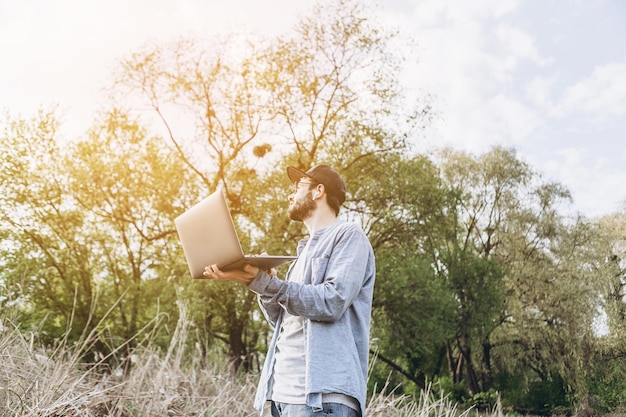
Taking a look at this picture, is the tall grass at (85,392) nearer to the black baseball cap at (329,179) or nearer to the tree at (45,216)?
the black baseball cap at (329,179)

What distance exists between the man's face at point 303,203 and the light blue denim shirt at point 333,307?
0.17 m

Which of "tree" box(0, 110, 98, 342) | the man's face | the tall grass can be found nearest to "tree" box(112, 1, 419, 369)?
"tree" box(0, 110, 98, 342)

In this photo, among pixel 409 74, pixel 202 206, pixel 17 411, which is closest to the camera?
pixel 202 206

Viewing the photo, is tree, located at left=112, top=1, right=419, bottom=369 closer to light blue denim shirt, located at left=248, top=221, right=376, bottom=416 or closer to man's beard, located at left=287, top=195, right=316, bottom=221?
man's beard, located at left=287, top=195, right=316, bottom=221

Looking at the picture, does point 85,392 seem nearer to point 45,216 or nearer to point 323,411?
point 323,411

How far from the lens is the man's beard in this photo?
2.02 m

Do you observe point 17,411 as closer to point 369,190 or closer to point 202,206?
point 202,206

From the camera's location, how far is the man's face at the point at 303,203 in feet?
6.63

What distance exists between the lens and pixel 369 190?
40.5 feet

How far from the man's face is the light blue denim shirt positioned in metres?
0.17

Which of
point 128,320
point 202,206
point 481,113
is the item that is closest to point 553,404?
point 481,113

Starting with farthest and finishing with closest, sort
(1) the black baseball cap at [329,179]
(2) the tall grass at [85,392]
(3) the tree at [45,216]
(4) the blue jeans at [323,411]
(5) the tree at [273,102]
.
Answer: (3) the tree at [45,216] → (5) the tree at [273,102] → (2) the tall grass at [85,392] → (1) the black baseball cap at [329,179] → (4) the blue jeans at [323,411]

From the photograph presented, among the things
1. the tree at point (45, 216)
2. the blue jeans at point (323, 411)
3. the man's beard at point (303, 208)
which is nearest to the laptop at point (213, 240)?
the man's beard at point (303, 208)

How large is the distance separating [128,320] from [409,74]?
767 cm
